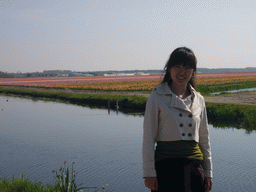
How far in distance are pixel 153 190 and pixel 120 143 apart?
28.2 ft

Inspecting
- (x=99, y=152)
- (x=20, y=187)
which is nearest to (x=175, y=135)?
(x=20, y=187)

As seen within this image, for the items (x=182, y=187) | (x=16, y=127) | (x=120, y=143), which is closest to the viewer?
(x=182, y=187)

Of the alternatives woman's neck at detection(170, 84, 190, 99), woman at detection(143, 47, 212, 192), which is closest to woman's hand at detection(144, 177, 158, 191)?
woman at detection(143, 47, 212, 192)

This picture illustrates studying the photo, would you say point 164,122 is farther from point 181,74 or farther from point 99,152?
point 99,152

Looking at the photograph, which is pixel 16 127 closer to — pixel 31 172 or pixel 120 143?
pixel 120 143

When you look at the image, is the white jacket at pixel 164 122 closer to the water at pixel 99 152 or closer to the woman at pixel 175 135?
the woman at pixel 175 135

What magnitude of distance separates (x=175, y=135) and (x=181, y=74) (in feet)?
1.57

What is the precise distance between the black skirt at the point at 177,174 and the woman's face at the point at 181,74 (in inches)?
23.7

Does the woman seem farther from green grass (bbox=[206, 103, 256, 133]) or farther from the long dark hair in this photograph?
green grass (bbox=[206, 103, 256, 133])

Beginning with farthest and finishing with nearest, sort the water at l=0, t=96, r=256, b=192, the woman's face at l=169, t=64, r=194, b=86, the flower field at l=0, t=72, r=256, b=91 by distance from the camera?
the flower field at l=0, t=72, r=256, b=91 < the water at l=0, t=96, r=256, b=192 < the woman's face at l=169, t=64, r=194, b=86

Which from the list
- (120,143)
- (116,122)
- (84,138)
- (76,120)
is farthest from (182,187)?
(76,120)

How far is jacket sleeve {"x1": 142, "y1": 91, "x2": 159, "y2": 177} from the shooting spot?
254 cm

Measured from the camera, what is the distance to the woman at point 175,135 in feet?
8.39

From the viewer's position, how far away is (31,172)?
7.96m
